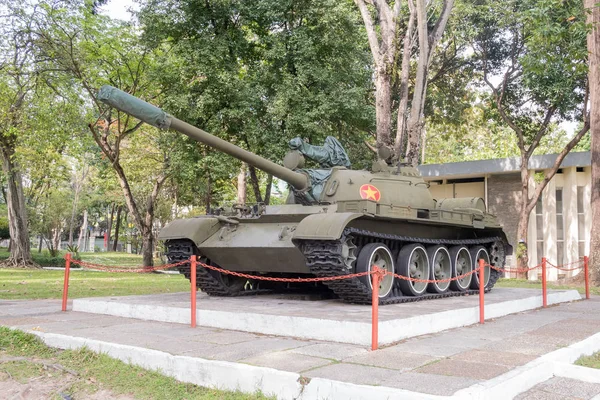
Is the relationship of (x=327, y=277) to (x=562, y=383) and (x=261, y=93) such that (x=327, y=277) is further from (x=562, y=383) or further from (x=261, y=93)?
(x=261, y=93)

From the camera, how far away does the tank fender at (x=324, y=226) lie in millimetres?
8203

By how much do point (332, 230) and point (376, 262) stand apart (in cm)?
175

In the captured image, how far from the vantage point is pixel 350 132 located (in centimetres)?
2264

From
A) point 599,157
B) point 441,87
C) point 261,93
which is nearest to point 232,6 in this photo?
point 261,93

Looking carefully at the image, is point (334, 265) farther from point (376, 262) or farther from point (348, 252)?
point (376, 262)

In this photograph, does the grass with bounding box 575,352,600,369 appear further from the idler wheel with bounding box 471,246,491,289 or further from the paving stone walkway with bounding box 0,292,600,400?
the idler wheel with bounding box 471,246,491,289

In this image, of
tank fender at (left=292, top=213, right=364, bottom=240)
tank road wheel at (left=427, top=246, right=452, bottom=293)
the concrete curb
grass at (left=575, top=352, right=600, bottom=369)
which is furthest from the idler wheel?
the concrete curb

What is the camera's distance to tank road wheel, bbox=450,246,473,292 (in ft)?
37.6

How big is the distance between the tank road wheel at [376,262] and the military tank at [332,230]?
0.05 ft

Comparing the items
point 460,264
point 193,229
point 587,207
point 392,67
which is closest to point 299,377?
point 193,229

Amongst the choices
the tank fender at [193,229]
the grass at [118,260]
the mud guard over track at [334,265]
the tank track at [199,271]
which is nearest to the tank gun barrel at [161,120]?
the tank fender at [193,229]

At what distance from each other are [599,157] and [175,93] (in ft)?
41.8

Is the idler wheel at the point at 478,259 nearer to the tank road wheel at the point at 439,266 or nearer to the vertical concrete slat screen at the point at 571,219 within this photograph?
the tank road wheel at the point at 439,266

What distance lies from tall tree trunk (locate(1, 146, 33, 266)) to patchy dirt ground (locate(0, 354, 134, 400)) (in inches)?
743
